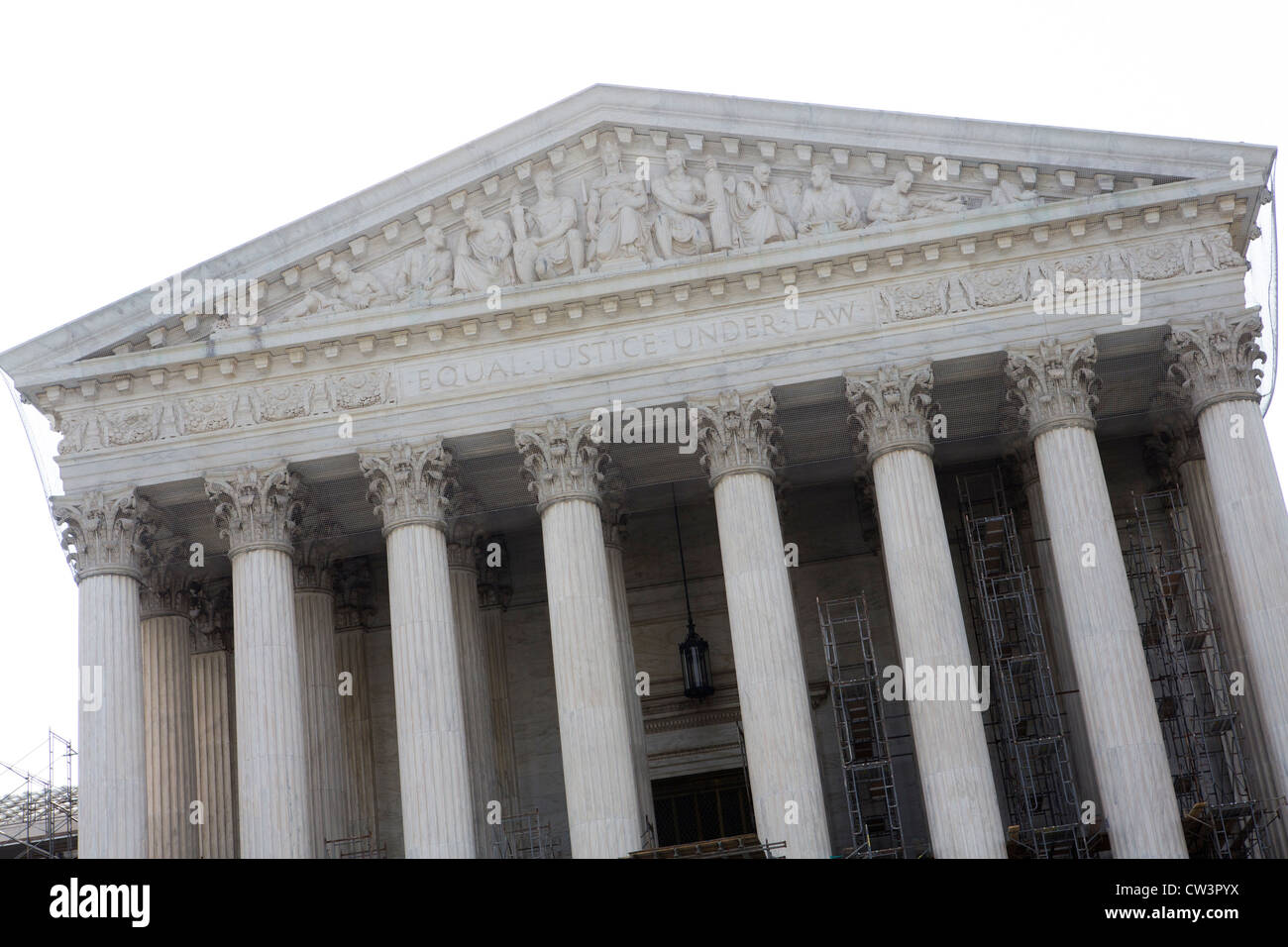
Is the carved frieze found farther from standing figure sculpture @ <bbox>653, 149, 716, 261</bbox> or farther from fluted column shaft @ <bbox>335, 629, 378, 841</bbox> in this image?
fluted column shaft @ <bbox>335, 629, 378, 841</bbox>

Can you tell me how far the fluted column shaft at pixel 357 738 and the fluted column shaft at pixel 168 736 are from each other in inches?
123

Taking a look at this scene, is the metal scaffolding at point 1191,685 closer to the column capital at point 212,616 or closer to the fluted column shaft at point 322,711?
the fluted column shaft at point 322,711

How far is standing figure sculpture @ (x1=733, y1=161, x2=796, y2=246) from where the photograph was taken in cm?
3269

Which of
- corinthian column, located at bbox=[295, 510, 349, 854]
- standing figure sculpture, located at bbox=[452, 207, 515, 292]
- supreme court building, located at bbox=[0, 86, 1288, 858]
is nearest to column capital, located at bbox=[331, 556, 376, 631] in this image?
corinthian column, located at bbox=[295, 510, 349, 854]

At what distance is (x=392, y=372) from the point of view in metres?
33.0

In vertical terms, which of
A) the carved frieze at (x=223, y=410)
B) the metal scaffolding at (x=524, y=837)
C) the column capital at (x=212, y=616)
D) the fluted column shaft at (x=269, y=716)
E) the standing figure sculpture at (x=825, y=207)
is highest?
the standing figure sculpture at (x=825, y=207)

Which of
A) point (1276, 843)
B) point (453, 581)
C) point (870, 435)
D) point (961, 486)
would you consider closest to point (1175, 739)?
point (1276, 843)

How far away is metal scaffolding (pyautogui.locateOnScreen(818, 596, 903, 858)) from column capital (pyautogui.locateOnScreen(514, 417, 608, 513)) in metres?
5.77

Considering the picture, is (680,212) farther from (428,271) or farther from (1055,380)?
(1055,380)

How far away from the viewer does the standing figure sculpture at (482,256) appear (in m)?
33.1

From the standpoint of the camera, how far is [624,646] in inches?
1331

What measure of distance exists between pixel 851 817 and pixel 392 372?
39.6 ft

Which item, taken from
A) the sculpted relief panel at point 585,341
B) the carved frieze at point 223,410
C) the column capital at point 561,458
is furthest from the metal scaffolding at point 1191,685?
the carved frieze at point 223,410
